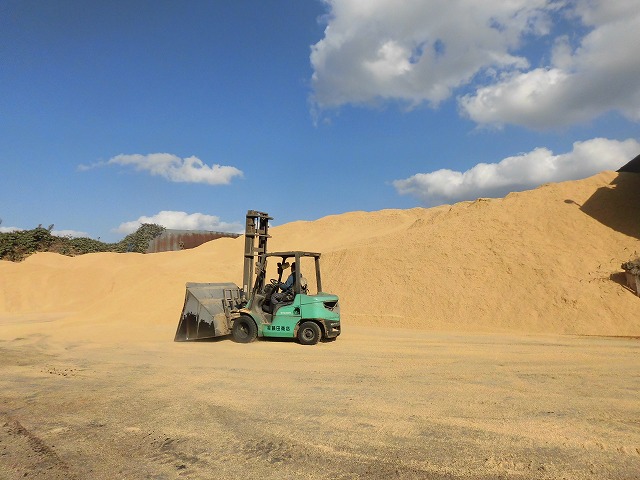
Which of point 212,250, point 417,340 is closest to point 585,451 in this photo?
point 417,340

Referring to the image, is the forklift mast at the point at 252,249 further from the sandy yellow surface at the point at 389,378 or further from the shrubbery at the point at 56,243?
the shrubbery at the point at 56,243

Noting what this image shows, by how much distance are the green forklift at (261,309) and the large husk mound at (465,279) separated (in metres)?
1.85

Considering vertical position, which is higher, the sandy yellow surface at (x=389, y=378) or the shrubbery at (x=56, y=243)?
the shrubbery at (x=56, y=243)

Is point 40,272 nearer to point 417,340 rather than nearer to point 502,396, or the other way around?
point 417,340

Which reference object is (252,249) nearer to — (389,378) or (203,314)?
(203,314)

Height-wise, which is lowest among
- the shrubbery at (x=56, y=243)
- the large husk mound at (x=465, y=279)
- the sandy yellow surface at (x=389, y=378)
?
the sandy yellow surface at (x=389, y=378)

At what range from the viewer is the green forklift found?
11000mm

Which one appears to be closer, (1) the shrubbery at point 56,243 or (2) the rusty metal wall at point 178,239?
(1) the shrubbery at point 56,243

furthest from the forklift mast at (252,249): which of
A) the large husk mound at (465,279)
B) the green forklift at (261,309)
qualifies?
the large husk mound at (465,279)

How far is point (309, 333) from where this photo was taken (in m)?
11.1

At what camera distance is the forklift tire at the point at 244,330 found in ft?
37.3

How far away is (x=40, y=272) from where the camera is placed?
26.3 m

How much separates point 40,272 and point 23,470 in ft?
87.1

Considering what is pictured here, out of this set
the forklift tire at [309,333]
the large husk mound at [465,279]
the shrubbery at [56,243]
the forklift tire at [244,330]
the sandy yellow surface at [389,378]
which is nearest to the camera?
the sandy yellow surface at [389,378]
